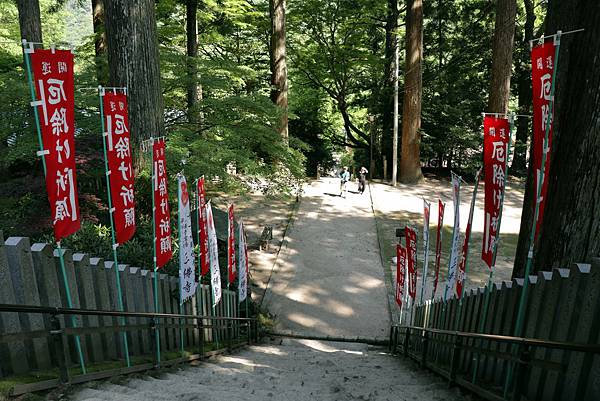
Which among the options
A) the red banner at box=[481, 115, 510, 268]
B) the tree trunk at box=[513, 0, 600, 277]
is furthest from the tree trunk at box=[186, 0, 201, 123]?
the tree trunk at box=[513, 0, 600, 277]

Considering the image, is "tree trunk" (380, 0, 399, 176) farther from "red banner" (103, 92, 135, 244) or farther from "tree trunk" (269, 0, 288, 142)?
"red banner" (103, 92, 135, 244)

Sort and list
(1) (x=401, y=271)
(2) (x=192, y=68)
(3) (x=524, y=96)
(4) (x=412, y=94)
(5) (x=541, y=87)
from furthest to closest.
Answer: (3) (x=524, y=96) < (4) (x=412, y=94) < (2) (x=192, y=68) < (1) (x=401, y=271) < (5) (x=541, y=87)

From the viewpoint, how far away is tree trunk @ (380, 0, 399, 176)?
24.0 metres

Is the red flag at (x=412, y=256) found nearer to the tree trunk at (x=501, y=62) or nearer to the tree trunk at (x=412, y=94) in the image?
the tree trunk at (x=501, y=62)

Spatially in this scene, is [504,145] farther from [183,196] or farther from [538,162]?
[183,196]

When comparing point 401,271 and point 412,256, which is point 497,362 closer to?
point 412,256

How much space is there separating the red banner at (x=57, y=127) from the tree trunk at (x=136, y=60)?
4.29 metres

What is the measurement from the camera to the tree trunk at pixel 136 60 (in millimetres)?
7566

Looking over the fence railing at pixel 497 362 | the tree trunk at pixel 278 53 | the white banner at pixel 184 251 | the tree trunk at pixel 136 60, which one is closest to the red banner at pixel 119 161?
the white banner at pixel 184 251

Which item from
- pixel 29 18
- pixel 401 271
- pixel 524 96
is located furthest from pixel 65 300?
pixel 524 96

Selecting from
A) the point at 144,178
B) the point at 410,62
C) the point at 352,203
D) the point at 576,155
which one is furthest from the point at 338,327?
the point at 410,62

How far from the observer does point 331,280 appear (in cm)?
1183

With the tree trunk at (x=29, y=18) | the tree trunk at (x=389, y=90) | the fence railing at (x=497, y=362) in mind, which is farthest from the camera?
the tree trunk at (x=389, y=90)

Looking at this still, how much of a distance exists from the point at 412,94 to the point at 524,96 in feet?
24.8
